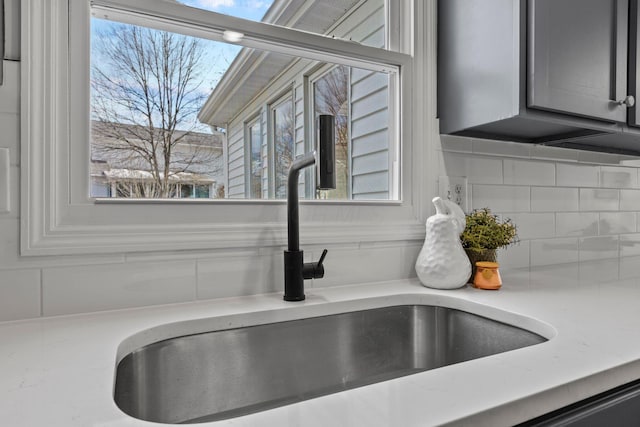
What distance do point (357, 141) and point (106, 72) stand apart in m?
0.98

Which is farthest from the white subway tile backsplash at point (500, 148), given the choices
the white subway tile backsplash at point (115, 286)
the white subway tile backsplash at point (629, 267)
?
the white subway tile backsplash at point (115, 286)

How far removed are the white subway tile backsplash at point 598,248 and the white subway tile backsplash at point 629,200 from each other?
179 mm

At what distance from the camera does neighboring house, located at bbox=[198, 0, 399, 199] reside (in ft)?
4.00

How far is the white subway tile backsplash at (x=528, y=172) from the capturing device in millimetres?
1520

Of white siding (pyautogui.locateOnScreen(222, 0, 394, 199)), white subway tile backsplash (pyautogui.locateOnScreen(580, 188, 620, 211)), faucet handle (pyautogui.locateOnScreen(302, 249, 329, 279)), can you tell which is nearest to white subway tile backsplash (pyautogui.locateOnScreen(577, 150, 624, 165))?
white subway tile backsplash (pyautogui.locateOnScreen(580, 188, 620, 211))

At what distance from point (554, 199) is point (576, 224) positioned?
0.21m

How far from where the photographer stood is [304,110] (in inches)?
66.1

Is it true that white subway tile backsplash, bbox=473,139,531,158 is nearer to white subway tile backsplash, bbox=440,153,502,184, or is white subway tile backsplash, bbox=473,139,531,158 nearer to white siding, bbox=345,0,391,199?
white subway tile backsplash, bbox=440,153,502,184

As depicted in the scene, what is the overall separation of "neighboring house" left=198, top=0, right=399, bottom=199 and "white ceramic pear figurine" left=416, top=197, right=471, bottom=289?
21 centimetres

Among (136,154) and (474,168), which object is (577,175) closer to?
(474,168)

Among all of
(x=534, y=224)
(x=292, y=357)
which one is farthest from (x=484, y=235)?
(x=292, y=357)

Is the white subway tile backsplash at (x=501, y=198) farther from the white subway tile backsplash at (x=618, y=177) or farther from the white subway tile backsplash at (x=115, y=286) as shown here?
the white subway tile backsplash at (x=115, y=286)

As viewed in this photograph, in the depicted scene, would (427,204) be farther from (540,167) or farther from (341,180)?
(540,167)

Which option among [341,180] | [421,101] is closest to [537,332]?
[421,101]
